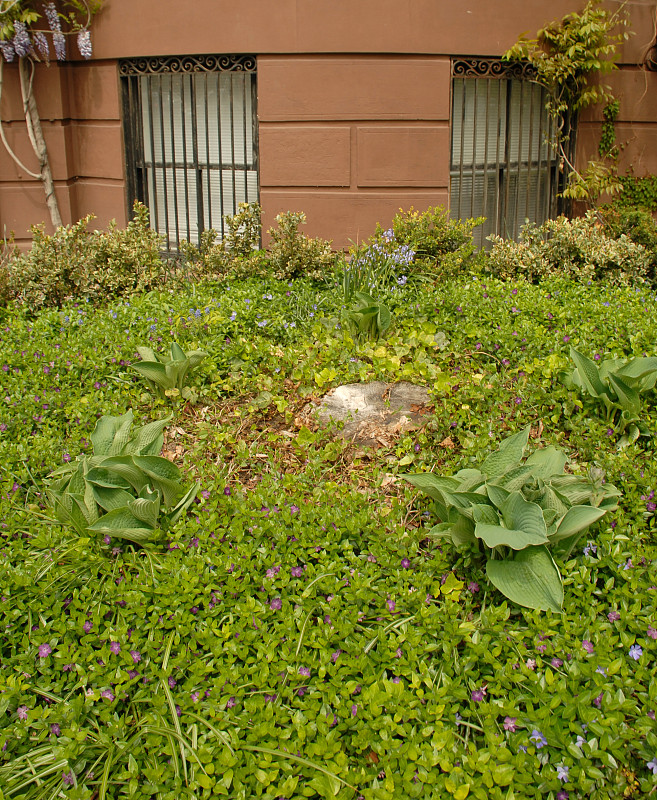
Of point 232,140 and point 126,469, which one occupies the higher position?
point 232,140

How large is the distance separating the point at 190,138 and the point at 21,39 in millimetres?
1946

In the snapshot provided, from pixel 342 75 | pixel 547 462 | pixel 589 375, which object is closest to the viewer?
pixel 547 462

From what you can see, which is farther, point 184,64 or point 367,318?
point 184,64

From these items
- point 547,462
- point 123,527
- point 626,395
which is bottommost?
point 123,527

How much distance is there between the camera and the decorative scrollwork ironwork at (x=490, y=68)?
7453mm

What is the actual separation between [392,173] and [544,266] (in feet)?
6.18

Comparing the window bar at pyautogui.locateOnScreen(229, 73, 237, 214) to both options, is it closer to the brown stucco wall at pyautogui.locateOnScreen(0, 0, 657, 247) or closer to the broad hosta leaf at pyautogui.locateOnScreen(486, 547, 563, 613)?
the brown stucco wall at pyautogui.locateOnScreen(0, 0, 657, 247)

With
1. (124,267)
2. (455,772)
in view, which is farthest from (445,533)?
(124,267)

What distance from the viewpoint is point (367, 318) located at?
16.4 ft

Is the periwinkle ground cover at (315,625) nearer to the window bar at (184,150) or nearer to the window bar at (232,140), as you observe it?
the window bar at (232,140)

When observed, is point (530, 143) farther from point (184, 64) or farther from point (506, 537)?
point (506, 537)

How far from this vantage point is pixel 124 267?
20.8ft

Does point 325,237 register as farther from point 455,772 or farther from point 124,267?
point 455,772

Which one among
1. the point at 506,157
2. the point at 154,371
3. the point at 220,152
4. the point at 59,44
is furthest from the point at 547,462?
the point at 59,44
